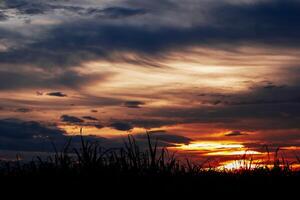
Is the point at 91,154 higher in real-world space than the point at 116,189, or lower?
higher

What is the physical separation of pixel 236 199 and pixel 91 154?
439cm

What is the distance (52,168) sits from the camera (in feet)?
45.9

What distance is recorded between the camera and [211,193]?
11766 millimetres

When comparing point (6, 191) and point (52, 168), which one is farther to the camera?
point (52, 168)

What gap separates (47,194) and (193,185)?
10.4ft

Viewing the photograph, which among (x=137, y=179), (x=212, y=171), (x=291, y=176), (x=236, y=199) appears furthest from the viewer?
(x=212, y=171)

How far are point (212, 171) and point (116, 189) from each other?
427cm

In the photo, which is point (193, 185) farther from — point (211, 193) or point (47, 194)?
point (47, 194)

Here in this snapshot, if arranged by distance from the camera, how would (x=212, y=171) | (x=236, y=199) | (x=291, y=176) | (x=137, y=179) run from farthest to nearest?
(x=212, y=171) → (x=291, y=176) → (x=137, y=179) → (x=236, y=199)

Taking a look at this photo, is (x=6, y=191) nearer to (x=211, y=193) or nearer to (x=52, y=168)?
(x=52, y=168)

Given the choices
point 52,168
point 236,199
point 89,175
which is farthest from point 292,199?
point 52,168

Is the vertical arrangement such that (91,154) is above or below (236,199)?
above

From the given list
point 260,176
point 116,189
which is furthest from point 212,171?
point 116,189

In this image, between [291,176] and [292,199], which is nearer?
[292,199]
